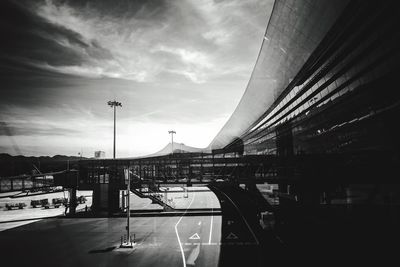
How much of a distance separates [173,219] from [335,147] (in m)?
23.9

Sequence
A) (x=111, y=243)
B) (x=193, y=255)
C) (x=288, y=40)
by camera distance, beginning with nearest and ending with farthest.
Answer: (x=193, y=255)
(x=111, y=243)
(x=288, y=40)

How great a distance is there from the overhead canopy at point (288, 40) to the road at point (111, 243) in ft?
87.1

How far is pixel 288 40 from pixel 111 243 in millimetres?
Result: 36522

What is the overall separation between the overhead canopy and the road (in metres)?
26.6

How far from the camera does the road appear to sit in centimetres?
1881

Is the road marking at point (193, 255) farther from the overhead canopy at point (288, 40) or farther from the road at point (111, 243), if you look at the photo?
the overhead canopy at point (288, 40)

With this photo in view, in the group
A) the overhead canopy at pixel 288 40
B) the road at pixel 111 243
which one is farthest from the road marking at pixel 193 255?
the overhead canopy at pixel 288 40

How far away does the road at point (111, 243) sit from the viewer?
61.7ft

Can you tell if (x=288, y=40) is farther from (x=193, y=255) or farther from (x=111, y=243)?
(x=111, y=243)

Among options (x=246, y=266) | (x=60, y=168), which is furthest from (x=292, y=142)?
(x=60, y=168)

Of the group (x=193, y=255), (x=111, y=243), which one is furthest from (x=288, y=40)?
(x=111, y=243)

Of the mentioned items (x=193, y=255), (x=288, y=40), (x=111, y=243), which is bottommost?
(x=111, y=243)

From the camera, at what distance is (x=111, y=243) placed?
23.4 meters

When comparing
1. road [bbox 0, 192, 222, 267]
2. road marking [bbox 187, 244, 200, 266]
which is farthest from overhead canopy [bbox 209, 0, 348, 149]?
road [bbox 0, 192, 222, 267]
